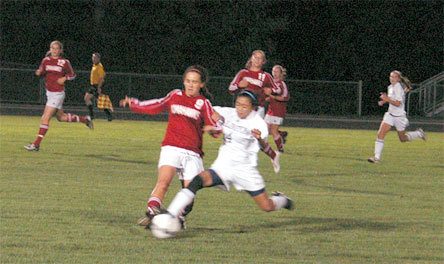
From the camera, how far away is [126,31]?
57656 millimetres

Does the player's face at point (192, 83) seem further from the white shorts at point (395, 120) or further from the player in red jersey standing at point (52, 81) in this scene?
the white shorts at point (395, 120)

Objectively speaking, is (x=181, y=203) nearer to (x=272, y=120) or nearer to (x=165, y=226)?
(x=165, y=226)

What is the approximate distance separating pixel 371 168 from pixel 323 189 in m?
4.79

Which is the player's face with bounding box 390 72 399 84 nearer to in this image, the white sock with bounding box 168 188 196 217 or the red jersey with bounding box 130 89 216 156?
the red jersey with bounding box 130 89 216 156

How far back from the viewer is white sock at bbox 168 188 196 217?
1160cm

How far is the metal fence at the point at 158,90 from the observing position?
48781mm

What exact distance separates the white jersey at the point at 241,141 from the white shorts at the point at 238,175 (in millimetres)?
43

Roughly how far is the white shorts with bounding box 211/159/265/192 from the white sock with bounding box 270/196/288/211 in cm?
65

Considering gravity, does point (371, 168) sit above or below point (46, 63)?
below

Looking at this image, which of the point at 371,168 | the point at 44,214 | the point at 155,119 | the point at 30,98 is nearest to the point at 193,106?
the point at 44,214

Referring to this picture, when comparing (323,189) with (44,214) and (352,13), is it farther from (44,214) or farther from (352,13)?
(352,13)

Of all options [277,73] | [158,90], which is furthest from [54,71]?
[158,90]

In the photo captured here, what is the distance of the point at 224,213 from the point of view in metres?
13.9

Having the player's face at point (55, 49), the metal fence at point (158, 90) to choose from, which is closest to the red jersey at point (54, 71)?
the player's face at point (55, 49)
